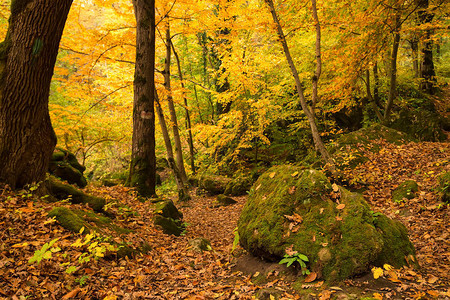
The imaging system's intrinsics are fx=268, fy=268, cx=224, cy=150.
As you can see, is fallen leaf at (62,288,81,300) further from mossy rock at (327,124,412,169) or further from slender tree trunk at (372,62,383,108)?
slender tree trunk at (372,62,383,108)

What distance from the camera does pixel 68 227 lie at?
3.97m

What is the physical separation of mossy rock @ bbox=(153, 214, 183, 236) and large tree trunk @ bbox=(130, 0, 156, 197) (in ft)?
5.01

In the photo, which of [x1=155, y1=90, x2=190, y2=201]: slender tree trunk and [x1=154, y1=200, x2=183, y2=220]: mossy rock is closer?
[x1=154, y1=200, x2=183, y2=220]: mossy rock

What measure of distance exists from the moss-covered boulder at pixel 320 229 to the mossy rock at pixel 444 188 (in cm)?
232

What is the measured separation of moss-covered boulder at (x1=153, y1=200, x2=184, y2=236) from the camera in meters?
6.03

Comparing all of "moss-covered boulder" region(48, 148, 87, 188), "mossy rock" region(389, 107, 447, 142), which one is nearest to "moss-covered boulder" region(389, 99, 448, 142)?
"mossy rock" region(389, 107, 447, 142)

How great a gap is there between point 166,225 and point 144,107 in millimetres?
3388

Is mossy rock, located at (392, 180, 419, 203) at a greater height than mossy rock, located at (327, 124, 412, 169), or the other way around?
mossy rock, located at (327, 124, 412, 169)

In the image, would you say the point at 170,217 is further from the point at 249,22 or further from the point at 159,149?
the point at 159,149

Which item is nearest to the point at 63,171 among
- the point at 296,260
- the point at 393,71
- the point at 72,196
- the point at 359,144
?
the point at 72,196

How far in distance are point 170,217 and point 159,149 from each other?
11012mm

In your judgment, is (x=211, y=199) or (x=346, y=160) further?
(x=211, y=199)

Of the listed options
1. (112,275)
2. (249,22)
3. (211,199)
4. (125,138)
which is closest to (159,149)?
(125,138)

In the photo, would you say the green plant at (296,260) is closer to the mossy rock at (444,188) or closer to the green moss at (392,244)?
the green moss at (392,244)
